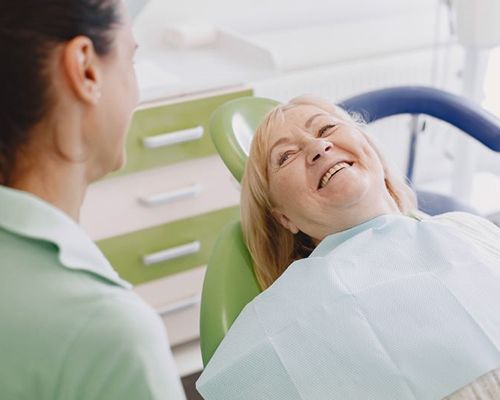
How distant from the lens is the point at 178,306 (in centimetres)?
236

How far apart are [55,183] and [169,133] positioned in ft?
4.35

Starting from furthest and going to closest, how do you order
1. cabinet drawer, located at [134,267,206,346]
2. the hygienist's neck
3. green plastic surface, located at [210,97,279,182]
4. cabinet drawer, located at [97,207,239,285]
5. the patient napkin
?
1. cabinet drawer, located at [134,267,206,346]
2. cabinet drawer, located at [97,207,239,285]
3. green plastic surface, located at [210,97,279,182]
4. the patient napkin
5. the hygienist's neck

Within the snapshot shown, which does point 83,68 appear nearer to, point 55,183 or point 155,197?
point 55,183

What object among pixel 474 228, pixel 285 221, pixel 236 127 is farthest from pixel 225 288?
pixel 474 228

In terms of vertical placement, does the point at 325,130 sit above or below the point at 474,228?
above

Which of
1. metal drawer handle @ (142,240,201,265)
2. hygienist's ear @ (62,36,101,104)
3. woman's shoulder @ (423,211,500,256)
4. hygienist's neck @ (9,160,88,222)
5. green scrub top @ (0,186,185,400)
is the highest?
hygienist's ear @ (62,36,101,104)

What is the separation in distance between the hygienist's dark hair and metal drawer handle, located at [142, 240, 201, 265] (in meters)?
1.49

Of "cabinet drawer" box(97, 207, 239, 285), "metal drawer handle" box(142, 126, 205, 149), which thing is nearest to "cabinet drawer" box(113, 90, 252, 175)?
"metal drawer handle" box(142, 126, 205, 149)

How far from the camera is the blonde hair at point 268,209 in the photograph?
1607 mm

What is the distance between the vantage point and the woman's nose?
5.01 feet

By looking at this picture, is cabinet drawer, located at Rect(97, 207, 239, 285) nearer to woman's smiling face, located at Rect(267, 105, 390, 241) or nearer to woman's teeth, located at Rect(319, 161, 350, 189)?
woman's smiling face, located at Rect(267, 105, 390, 241)

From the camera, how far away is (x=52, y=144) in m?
0.80

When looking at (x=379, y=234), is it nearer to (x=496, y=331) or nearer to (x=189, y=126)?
(x=496, y=331)

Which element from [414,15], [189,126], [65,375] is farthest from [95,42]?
[414,15]
